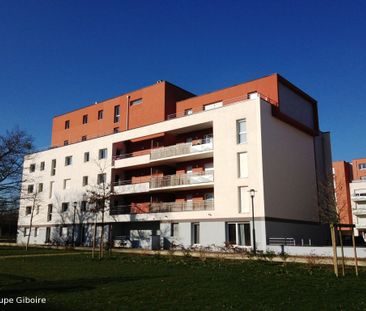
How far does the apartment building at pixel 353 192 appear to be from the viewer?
199ft

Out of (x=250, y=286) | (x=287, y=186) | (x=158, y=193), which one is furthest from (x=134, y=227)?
(x=250, y=286)

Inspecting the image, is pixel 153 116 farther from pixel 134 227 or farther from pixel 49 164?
pixel 49 164

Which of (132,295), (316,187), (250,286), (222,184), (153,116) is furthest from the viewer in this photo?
(153,116)

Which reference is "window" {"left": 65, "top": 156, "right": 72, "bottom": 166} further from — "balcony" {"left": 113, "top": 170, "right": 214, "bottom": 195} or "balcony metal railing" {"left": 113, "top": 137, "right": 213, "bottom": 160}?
"balcony metal railing" {"left": 113, "top": 137, "right": 213, "bottom": 160}

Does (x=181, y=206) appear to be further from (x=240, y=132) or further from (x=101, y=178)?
(x=101, y=178)

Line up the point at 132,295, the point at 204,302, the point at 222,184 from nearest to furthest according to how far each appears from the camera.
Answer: the point at 204,302 < the point at 132,295 < the point at 222,184

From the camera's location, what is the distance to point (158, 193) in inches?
1526

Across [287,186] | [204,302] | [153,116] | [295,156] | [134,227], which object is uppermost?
[153,116]

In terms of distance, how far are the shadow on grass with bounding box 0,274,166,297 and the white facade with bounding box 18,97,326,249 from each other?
1775cm

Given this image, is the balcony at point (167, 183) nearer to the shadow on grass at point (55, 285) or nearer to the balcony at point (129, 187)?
the balcony at point (129, 187)

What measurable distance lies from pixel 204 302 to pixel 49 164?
43.6m

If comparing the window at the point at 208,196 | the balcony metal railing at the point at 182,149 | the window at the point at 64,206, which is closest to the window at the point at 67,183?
the window at the point at 64,206

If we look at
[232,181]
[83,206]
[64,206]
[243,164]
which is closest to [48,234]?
[64,206]

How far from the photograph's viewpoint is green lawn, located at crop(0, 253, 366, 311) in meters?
9.15
